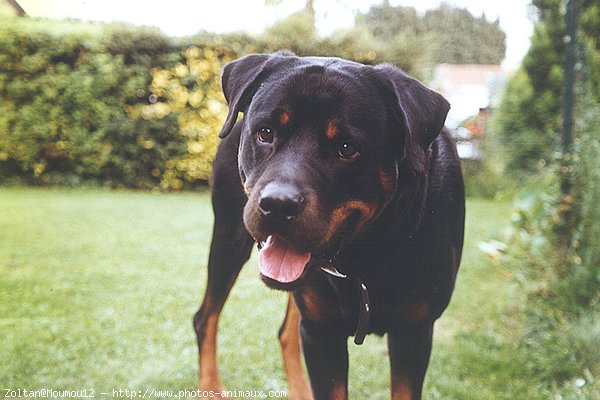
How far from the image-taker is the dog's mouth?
5.95ft

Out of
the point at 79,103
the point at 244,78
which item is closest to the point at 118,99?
the point at 79,103

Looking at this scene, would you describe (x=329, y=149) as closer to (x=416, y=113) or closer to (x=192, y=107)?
(x=416, y=113)

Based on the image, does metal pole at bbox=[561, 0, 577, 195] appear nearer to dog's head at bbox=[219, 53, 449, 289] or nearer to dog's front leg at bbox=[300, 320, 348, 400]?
dog's head at bbox=[219, 53, 449, 289]

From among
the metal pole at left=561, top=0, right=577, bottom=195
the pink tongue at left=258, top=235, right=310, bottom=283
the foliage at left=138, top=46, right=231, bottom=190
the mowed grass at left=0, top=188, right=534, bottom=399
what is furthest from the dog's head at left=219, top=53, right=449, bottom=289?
the foliage at left=138, top=46, right=231, bottom=190

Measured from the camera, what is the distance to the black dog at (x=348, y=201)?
182 centimetres

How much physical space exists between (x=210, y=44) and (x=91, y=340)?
6768mm

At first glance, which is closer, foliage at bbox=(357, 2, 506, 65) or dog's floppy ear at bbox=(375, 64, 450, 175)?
dog's floppy ear at bbox=(375, 64, 450, 175)

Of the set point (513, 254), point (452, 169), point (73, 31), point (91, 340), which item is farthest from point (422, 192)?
point (73, 31)

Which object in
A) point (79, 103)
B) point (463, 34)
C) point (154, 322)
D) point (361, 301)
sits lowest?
point (463, 34)

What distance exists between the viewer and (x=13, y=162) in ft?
28.1

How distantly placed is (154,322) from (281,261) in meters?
2.16

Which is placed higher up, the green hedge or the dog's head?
the dog's head

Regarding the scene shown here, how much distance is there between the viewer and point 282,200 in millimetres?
1691

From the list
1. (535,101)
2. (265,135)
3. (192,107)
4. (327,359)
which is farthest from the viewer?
(192,107)
